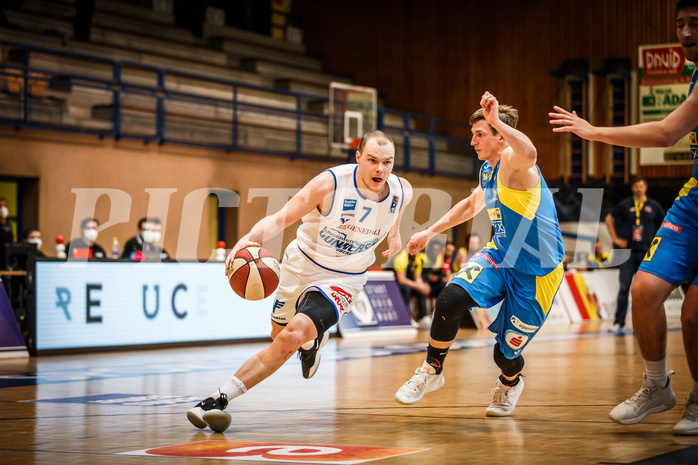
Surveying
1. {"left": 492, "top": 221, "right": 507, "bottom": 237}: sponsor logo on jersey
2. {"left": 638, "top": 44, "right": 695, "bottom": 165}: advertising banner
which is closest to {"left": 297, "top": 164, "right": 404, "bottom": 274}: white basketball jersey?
{"left": 492, "top": 221, "right": 507, "bottom": 237}: sponsor logo on jersey

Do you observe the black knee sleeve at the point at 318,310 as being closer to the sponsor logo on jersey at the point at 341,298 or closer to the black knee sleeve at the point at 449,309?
the sponsor logo on jersey at the point at 341,298

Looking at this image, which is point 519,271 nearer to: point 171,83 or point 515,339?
point 515,339

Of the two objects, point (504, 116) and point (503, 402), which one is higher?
point (504, 116)

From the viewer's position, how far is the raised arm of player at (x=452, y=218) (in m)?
6.33

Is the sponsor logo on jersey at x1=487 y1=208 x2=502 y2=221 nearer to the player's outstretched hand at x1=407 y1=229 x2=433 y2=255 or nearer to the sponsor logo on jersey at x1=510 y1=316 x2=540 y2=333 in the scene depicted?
the player's outstretched hand at x1=407 y1=229 x2=433 y2=255

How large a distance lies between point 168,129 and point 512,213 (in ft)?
47.0

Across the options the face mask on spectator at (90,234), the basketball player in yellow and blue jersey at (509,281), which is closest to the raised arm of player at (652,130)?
the basketball player in yellow and blue jersey at (509,281)

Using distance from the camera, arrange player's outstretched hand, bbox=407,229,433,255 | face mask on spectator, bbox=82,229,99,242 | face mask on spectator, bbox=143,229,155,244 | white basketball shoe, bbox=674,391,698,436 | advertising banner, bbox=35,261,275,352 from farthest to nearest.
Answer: face mask on spectator, bbox=143,229,155,244
face mask on spectator, bbox=82,229,99,242
advertising banner, bbox=35,261,275,352
player's outstretched hand, bbox=407,229,433,255
white basketball shoe, bbox=674,391,698,436

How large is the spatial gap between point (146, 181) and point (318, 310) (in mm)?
13209

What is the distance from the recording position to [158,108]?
59.2ft

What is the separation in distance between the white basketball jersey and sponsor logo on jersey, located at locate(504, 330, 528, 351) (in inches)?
43.3

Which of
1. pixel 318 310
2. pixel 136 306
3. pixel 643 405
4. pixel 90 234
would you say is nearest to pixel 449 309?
pixel 318 310

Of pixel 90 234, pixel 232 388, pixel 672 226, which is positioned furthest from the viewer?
pixel 90 234

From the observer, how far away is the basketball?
5832 millimetres
